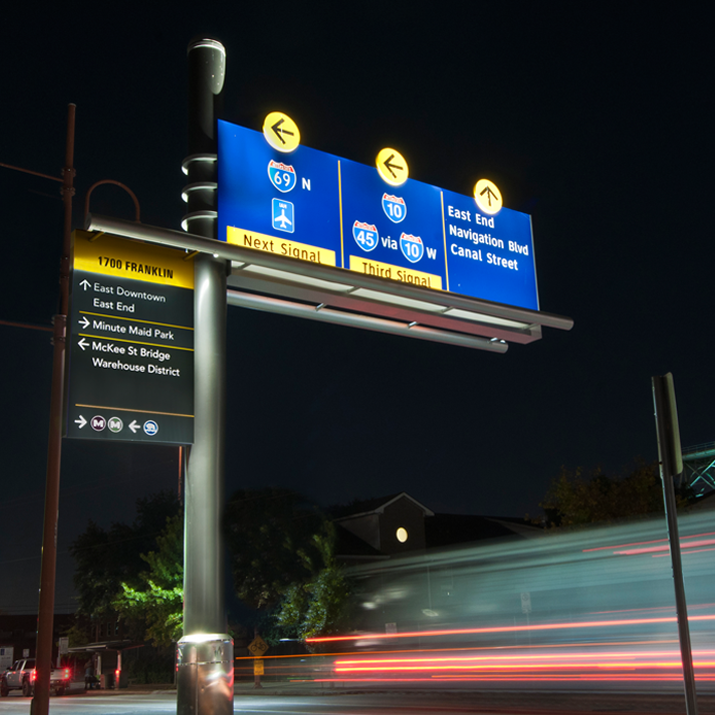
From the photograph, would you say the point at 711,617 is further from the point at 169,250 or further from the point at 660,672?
the point at 169,250

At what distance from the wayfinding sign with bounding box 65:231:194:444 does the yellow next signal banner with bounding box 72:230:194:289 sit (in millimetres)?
10

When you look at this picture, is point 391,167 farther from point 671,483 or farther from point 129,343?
point 671,483

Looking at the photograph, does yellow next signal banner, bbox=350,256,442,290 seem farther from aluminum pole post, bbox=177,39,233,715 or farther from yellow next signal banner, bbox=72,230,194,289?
yellow next signal banner, bbox=72,230,194,289

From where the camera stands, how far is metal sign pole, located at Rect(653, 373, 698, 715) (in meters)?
5.39

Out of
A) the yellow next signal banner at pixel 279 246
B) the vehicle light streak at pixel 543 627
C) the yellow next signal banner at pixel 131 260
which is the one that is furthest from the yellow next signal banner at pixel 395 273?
the vehicle light streak at pixel 543 627

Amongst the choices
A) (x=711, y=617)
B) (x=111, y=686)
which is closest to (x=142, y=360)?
(x=711, y=617)

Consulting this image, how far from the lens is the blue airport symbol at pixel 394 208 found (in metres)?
11.7

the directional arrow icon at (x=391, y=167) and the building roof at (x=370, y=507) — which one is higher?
the directional arrow icon at (x=391, y=167)

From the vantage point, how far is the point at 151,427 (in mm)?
8352

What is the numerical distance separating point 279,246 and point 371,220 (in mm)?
1643

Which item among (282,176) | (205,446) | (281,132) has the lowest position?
(205,446)

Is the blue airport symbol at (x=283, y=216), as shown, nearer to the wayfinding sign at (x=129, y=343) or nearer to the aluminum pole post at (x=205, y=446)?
the aluminum pole post at (x=205, y=446)

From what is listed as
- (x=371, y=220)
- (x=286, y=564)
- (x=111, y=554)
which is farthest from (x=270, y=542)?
(x=371, y=220)

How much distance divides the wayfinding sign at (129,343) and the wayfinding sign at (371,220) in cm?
122
